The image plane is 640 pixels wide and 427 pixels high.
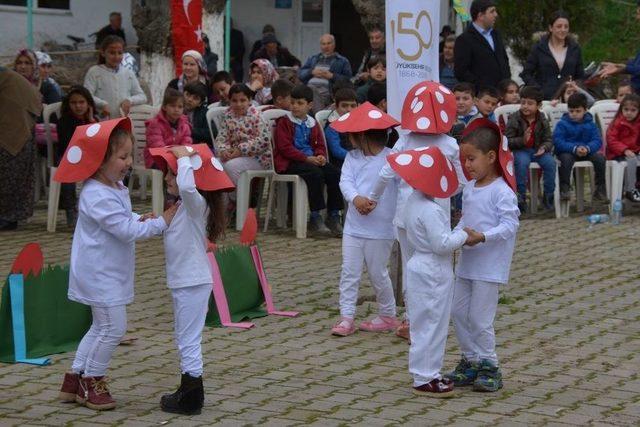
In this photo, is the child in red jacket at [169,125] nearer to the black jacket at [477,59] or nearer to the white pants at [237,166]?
the white pants at [237,166]

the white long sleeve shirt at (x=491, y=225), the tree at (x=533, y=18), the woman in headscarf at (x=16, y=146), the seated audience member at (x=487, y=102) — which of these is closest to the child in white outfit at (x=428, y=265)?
the white long sleeve shirt at (x=491, y=225)

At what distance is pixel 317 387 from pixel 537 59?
→ 31.2 ft

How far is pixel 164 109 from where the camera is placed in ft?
41.9

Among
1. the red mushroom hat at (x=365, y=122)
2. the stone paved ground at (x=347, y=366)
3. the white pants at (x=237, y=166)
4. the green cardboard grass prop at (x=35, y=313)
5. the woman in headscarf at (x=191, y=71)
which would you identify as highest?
the woman in headscarf at (x=191, y=71)

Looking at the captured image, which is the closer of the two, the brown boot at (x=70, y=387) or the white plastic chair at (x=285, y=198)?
the brown boot at (x=70, y=387)

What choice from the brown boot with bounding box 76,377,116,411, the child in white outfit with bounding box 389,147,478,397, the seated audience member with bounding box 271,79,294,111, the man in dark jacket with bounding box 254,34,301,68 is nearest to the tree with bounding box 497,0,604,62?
the man in dark jacket with bounding box 254,34,301,68

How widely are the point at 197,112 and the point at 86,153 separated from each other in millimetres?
6961

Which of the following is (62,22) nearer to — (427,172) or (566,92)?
(566,92)

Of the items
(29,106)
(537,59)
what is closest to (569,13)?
(537,59)

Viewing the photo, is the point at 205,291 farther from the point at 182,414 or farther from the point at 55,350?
the point at 55,350

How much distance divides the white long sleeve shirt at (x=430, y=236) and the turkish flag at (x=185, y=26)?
7.81m

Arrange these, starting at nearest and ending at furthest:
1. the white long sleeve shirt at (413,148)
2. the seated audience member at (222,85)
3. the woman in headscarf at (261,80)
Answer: the white long sleeve shirt at (413,148) → the seated audience member at (222,85) → the woman in headscarf at (261,80)

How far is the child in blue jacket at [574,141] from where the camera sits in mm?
14461

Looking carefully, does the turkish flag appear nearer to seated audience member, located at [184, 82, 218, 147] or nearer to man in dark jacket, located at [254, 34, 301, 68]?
seated audience member, located at [184, 82, 218, 147]
